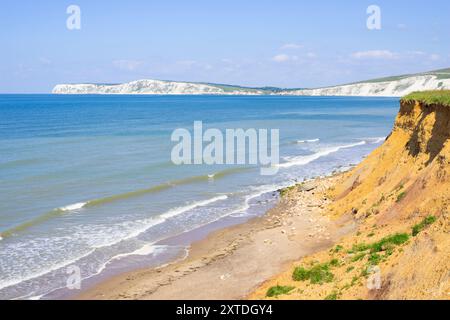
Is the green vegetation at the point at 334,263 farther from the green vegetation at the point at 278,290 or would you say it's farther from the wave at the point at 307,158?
the wave at the point at 307,158

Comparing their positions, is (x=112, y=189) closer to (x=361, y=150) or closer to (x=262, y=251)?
(x=262, y=251)

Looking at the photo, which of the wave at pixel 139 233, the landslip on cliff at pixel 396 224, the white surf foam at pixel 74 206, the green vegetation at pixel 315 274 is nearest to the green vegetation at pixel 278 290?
the landslip on cliff at pixel 396 224

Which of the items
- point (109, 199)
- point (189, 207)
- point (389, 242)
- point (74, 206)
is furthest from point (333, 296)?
point (109, 199)

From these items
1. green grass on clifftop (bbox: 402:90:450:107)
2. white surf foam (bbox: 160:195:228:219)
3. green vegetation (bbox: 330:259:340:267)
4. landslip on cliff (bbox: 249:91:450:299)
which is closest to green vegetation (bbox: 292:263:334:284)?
landslip on cliff (bbox: 249:91:450:299)

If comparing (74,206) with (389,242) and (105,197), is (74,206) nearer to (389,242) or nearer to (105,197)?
(105,197)

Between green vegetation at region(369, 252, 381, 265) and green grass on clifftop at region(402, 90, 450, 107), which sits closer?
green vegetation at region(369, 252, 381, 265)

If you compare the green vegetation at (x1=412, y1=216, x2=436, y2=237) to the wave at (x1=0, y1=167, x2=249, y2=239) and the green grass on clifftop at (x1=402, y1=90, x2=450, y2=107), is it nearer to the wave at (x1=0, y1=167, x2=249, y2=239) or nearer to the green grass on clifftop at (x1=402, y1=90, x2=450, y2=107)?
the green grass on clifftop at (x1=402, y1=90, x2=450, y2=107)
